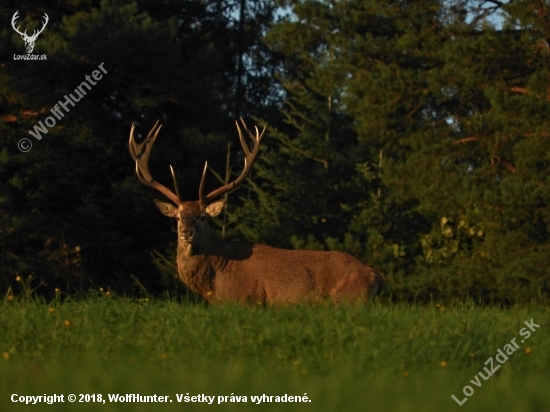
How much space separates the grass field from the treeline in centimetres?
1168

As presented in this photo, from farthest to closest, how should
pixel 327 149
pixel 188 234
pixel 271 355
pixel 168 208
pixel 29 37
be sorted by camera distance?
pixel 327 149 < pixel 29 37 < pixel 168 208 < pixel 188 234 < pixel 271 355

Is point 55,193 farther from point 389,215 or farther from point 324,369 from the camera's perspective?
point 324,369

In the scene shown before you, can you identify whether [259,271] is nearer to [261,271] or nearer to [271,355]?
[261,271]

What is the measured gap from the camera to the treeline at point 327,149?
2105cm

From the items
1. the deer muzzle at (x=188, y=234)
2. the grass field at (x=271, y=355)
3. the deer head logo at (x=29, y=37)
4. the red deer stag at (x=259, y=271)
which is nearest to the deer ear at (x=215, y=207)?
the red deer stag at (x=259, y=271)

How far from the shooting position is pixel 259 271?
11.4 meters

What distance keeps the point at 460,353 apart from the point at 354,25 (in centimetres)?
1712

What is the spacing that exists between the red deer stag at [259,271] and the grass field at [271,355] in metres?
1.54

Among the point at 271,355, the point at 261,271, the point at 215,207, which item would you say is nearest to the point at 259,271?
the point at 261,271

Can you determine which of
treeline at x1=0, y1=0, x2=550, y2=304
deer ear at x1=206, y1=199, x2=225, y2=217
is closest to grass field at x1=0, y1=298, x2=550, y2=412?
deer ear at x1=206, y1=199, x2=225, y2=217

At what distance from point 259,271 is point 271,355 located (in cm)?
409

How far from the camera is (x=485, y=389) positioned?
6062 millimetres

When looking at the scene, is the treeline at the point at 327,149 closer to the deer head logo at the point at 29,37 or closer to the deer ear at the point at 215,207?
the deer head logo at the point at 29,37

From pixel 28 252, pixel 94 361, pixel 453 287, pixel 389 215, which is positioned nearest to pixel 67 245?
pixel 28 252
